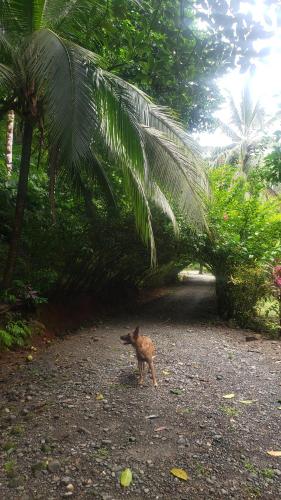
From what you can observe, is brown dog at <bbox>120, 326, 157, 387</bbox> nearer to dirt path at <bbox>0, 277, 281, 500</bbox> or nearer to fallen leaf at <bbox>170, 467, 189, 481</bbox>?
dirt path at <bbox>0, 277, 281, 500</bbox>

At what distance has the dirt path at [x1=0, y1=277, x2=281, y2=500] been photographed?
6.79 ft

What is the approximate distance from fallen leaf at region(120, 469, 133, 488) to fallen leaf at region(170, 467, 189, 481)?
0.27 meters

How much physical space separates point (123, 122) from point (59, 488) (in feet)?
11.1

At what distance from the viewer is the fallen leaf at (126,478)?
206 cm

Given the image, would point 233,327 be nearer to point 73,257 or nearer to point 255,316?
point 255,316

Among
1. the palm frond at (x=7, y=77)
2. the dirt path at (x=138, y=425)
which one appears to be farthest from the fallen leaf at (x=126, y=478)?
the palm frond at (x=7, y=77)

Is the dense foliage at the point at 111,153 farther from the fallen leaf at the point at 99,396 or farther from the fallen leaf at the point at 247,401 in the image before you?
the fallen leaf at the point at 247,401

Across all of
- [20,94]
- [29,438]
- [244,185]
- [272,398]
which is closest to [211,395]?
[272,398]

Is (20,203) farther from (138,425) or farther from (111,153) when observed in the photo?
(138,425)

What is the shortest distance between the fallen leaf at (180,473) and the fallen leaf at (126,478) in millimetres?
273

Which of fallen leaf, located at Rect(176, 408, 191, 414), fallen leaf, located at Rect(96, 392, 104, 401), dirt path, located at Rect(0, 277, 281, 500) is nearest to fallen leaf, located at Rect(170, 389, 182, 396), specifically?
dirt path, located at Rect(0, 277, 281, 500)

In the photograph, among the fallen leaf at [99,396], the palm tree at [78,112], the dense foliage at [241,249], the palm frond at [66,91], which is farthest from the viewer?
the dense foliage at [241,249]

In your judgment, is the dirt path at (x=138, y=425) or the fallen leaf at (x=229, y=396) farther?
the fallen leaf at (x=229, y=396)

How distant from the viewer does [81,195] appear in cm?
655
